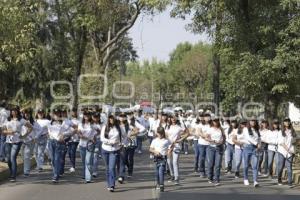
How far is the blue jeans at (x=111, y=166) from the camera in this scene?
14.1 meters

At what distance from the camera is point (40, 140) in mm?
17828

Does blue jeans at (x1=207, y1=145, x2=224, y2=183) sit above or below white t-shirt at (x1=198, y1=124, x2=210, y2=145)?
below

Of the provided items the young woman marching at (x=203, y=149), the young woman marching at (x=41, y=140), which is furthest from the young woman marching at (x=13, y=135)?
the young woman marching at (x=203, y=149)

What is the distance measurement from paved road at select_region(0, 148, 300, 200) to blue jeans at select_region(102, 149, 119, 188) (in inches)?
9.4

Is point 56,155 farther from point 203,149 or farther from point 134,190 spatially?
point 203,149

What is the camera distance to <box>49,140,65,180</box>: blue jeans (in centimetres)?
1544

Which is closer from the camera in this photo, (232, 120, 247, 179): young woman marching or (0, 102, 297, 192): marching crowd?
(0, 102, 297, 192): marching crowd

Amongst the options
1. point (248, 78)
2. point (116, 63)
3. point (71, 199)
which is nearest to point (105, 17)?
point (248, 78)

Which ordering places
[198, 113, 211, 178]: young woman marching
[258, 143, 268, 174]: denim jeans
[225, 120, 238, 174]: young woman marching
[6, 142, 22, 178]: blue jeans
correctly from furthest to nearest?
[225, 120, 238, 174]: young woman marching < [258, 143, 268, 174]: denim jeans < [198, 113, 211, 178]: young woman marching < [6, 142, 22, 178]: blue jeans

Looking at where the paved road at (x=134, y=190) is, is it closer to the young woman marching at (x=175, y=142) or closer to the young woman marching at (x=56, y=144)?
the young woman marching at (x=175, y=142)

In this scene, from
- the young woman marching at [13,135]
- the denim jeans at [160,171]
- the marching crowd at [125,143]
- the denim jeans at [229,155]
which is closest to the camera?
the denim jeans at [160,171]

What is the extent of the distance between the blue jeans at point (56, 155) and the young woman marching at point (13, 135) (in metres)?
0.79

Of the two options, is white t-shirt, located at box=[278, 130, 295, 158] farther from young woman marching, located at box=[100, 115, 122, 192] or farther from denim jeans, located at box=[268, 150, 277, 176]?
young woman marching, located at box=[100, 115, 122, 192]

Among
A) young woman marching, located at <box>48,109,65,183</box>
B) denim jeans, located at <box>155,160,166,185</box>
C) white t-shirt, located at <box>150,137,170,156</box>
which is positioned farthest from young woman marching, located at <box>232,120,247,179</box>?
young woman marching, located at <box>48,109,65,183</box>
